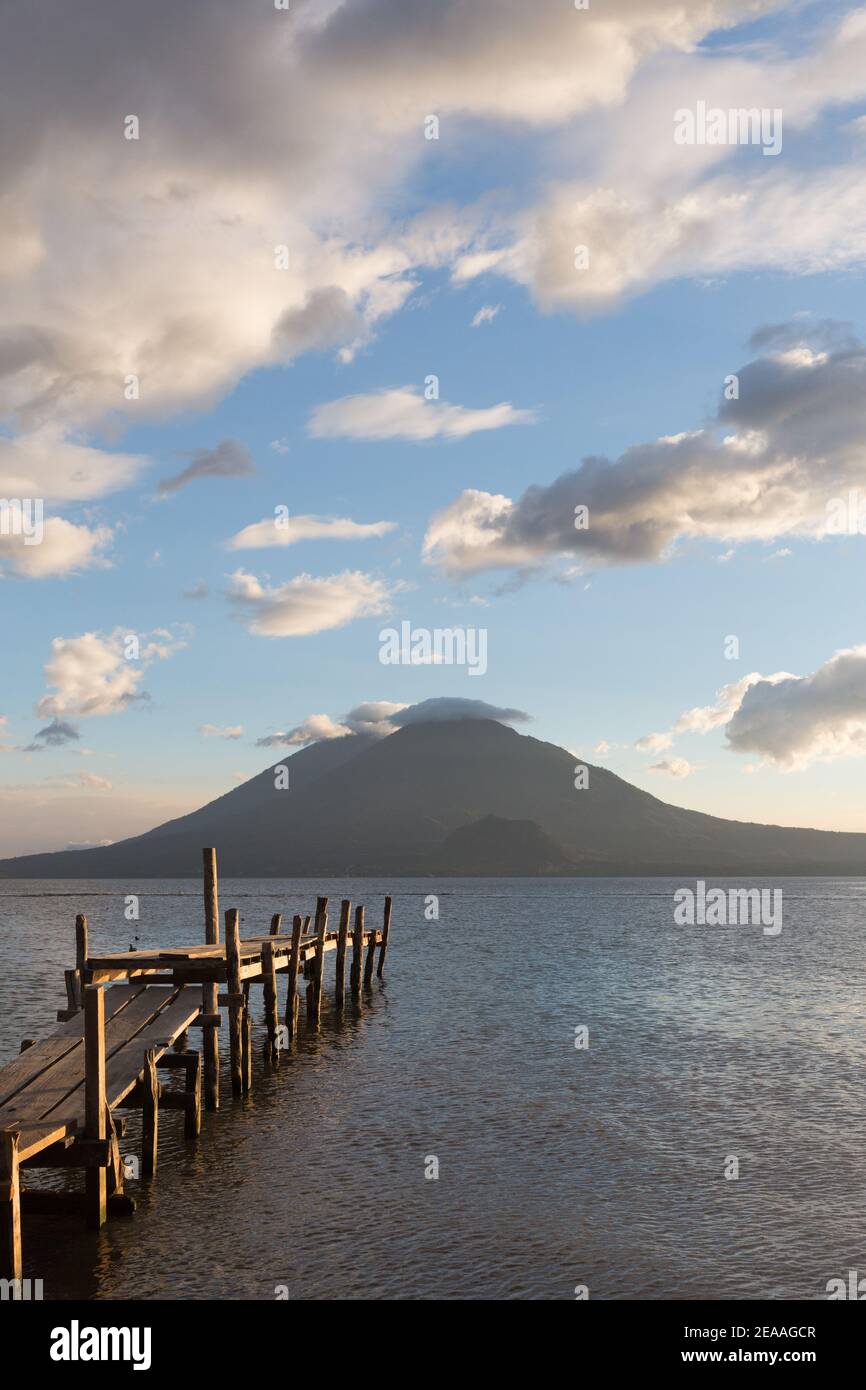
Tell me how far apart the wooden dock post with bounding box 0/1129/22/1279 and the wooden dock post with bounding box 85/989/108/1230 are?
2.27 metres

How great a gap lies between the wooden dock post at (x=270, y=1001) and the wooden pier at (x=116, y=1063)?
4 cm

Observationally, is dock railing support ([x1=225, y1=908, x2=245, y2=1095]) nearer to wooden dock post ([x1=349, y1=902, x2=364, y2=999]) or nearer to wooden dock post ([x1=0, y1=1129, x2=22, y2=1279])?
wooden dock post ([x1=0, y1=1129, x2=22, y2=1279])

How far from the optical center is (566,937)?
9031 cm

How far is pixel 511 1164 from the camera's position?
20.0m

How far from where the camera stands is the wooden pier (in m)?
15.5

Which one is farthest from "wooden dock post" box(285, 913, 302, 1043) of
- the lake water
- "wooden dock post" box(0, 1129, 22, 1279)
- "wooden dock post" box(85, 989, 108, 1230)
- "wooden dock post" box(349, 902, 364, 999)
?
"wooden dock post" box(0, 1129, 22, 1279)

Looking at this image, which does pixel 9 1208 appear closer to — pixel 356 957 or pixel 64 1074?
pixel 64 1074

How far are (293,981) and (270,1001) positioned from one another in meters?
4.19

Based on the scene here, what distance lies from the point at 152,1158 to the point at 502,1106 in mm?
8612

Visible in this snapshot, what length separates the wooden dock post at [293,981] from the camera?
108ft

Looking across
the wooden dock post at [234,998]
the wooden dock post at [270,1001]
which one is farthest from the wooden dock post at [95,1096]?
the wooden dock post at [270,1001]

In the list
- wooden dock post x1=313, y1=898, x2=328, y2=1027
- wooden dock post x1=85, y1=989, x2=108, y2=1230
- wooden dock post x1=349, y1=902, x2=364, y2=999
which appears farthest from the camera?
wooden dock post x1=349, y1=902, x2=364, y2=999
